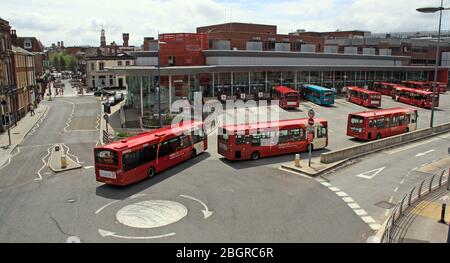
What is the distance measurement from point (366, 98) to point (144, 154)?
41285 millimetres

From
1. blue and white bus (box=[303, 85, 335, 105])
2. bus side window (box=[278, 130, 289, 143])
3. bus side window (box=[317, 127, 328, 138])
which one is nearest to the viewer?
bus side window (box=[278, 130, 289, 143])

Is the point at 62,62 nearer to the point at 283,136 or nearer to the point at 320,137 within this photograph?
the point at 320,137

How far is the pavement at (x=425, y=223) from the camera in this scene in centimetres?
1570

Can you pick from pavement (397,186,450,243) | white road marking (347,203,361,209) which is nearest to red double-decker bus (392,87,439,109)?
pavement (397,186,450,243)

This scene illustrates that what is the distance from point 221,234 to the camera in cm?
1673

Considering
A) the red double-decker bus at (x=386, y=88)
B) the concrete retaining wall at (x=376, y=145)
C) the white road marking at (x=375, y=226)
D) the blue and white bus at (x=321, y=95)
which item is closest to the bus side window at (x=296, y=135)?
the concrete retaining wall at (x=376, y=145)

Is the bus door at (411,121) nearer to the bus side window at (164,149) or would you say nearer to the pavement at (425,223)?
the pavement at (425,223)

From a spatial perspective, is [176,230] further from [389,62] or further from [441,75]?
[441,75]

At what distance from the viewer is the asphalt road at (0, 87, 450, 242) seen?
1691 cm

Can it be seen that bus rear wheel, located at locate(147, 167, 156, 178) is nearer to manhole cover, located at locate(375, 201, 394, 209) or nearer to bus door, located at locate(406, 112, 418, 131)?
manhole cover, located at locate(375, 201, 394, 209)

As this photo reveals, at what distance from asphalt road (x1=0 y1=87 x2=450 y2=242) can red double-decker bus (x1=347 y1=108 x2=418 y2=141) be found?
450 cm

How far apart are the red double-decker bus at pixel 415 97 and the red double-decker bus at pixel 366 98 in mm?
6874

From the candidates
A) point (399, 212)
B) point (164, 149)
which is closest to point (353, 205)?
point (399, 212)

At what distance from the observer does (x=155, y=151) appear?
25859 mm
